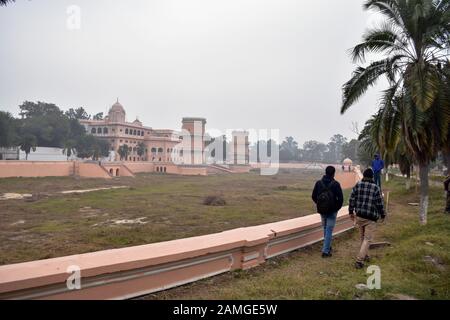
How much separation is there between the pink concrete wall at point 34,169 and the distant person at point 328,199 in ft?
104

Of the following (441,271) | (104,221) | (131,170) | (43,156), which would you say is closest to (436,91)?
(441,271)

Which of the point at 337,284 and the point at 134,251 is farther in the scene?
the point at 337,284

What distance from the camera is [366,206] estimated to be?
201 inches

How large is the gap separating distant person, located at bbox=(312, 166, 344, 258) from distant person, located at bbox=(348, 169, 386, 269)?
0.78 feet

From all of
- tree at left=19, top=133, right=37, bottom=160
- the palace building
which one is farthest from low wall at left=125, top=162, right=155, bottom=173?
tree at left=19, top=133, right=37, bottom=160

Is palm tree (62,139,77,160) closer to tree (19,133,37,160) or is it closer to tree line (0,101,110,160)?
tree line (0,101,110,160)

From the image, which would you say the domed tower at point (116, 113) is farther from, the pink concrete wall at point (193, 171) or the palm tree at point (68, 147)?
the pink concrete wall at point (193, 171)

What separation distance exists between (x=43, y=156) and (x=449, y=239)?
5088 cm

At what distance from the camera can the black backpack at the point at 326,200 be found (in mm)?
5297

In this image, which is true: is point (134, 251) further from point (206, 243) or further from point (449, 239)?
point (449, 239)

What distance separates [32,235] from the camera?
10531 millimetres

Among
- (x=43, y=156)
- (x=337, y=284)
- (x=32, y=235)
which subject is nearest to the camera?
(x=337, y=284)

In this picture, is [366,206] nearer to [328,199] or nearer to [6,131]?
[328,199]

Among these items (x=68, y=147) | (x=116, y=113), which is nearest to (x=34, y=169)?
(x=68, y=147)
